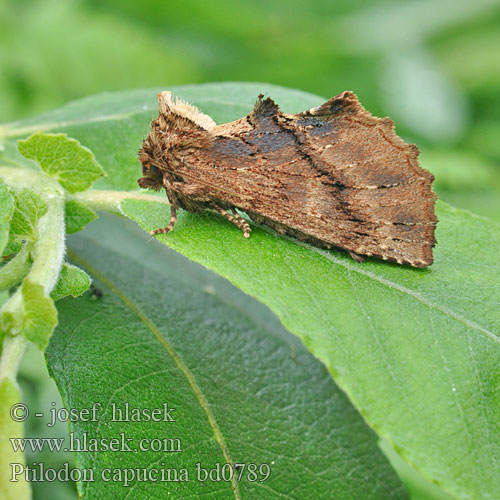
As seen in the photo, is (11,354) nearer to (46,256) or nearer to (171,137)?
(46,256)

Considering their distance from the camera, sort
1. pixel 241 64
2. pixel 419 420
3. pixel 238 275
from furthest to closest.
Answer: pixel 241 64 < pixel 238 275 < pixel 419 420

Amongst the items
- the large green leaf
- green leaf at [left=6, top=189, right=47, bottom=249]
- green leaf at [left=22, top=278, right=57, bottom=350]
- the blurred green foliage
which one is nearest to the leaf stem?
the large green leaf

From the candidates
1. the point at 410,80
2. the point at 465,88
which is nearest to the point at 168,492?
the point at 410,80

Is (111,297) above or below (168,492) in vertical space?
above

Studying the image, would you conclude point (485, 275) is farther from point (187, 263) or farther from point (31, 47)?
point (31, 47)

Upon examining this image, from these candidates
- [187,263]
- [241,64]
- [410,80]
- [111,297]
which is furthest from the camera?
[410,80]

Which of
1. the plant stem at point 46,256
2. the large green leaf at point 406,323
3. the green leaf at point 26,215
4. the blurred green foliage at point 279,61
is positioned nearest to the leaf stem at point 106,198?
the large green leaf at point 406,323

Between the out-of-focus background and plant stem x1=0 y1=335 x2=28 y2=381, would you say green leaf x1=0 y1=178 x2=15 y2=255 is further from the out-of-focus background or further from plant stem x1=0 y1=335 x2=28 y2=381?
the out-of-focus background

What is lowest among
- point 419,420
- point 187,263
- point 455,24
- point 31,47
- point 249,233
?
point 419,420

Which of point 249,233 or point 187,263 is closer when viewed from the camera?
point 249,233
